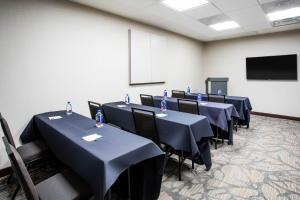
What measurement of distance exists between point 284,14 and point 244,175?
149 inches

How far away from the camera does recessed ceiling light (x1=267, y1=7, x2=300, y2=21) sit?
3.95m

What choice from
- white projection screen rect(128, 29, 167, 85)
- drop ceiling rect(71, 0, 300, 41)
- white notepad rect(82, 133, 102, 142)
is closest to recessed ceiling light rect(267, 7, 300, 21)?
drop ceiling rect(71, 0, 300, 41)

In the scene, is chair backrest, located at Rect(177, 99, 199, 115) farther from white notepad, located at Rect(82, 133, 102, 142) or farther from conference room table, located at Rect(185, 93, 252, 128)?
white notepad, located at Rect(82, 133, 102, 142)

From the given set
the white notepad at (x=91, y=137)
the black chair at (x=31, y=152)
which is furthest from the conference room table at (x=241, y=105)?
the black chair at (x=31, y=152)

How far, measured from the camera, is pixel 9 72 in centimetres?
275

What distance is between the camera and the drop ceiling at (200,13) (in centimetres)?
354

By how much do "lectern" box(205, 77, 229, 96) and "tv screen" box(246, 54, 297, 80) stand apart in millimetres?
838

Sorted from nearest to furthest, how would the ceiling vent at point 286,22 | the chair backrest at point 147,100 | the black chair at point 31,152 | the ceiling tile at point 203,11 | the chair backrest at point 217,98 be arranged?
the black chair at point 31,152, the ceiling tile at point 203,11, the chair backrest at point 147,100, the chair backrest at point 217,98, the ceiling vent at point 286,22

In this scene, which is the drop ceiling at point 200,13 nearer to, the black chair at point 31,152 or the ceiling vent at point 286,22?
the ceiling vent at point 286,22

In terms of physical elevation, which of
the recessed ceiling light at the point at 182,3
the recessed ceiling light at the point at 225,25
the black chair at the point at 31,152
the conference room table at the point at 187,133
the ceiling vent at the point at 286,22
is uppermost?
the recessed ceiling light at the point at 225,25

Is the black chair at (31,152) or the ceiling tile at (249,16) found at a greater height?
the ceiling tile at (249,16)

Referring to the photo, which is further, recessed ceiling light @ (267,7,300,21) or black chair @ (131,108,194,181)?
recessed ceiling light @ (267,7,300,21)

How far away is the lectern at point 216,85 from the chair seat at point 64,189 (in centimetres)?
621

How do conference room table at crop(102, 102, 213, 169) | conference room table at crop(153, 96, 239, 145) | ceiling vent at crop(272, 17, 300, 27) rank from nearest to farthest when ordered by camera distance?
conference room table at crop(102, 102, 213, 169)
conference room table at crop(153, 96, 239, 145)
ceiling vent at crop(272, 17, 300, 27)
